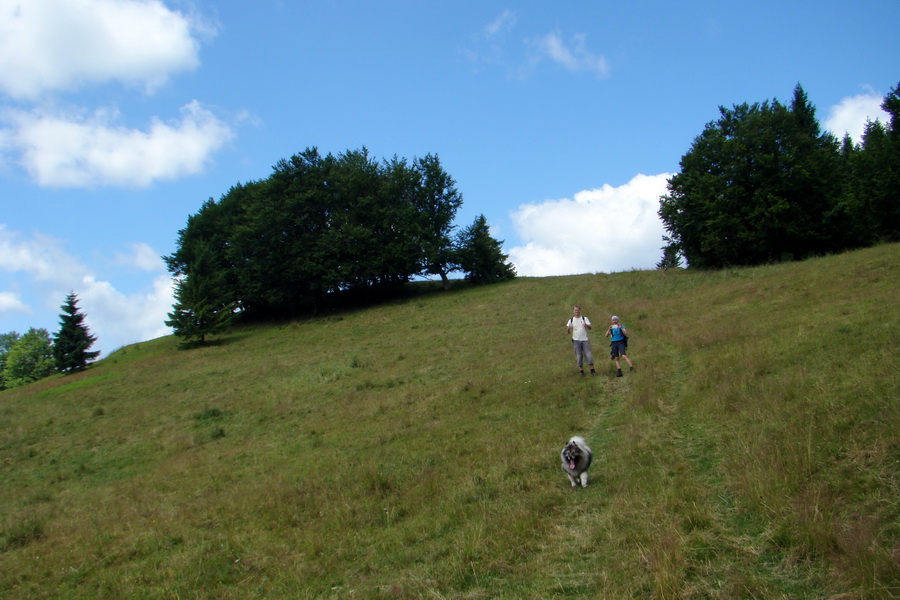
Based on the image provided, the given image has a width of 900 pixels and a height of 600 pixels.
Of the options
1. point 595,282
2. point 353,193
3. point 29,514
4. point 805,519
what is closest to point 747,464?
point 805,519

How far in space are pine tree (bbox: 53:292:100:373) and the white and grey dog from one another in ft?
187

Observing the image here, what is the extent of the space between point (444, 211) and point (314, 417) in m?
44.8

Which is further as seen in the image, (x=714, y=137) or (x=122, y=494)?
(x=714, y=137)

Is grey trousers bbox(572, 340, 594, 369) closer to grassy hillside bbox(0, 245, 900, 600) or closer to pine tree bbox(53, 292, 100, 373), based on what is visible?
grassy hillside bbox(0, 245, 900, 600)

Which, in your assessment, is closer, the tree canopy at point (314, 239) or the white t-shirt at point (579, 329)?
the white t-shirt at point (579, 329)

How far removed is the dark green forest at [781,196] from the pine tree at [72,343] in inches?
2439

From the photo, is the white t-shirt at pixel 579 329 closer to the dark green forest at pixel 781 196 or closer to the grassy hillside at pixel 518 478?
the grassy hillside at pixel 518 478

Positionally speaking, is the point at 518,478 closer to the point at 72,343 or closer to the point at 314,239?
the point at 314,239

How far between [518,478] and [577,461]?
1.38 meters

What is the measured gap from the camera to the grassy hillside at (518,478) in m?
5.56

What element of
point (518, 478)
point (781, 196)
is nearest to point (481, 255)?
point (781, 196)

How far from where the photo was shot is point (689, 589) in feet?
15.8

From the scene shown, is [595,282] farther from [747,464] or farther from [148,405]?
[747,464]

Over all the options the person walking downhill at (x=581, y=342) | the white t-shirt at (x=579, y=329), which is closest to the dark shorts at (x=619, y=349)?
the person walking downhill at (x=581, y=342)
